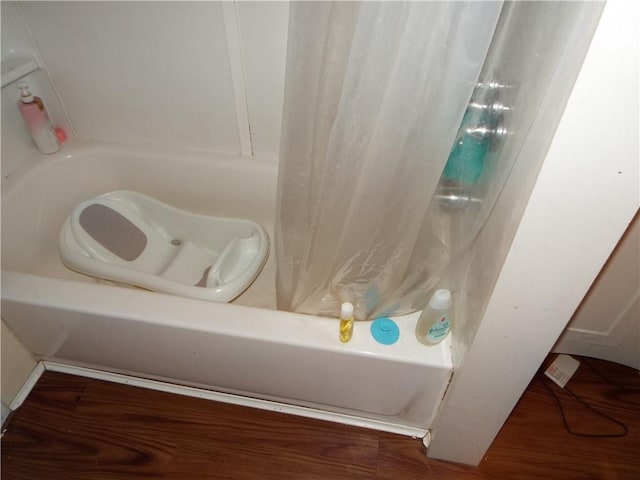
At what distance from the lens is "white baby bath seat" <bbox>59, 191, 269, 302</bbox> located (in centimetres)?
127

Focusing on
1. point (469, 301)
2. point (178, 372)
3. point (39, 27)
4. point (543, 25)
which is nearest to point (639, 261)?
point (469, 301)

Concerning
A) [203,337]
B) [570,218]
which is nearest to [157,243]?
[203,337]

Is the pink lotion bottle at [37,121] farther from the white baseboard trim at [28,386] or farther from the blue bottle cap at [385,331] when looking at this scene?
the blue bottle cap at [385,331]

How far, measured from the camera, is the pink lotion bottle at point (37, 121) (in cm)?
123

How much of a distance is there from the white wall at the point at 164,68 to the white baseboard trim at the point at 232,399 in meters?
0.80

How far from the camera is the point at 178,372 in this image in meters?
1.07

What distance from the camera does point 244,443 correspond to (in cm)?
110

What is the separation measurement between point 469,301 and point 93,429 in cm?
109

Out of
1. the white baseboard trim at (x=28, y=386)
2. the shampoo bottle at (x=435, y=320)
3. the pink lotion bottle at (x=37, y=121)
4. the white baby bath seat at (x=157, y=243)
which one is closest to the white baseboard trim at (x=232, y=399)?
the white baseboard trim at (x=28, y=386)

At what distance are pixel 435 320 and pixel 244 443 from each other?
0.67 m

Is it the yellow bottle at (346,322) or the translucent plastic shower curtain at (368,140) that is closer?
the translucent plastic shower curtain at (368,140)

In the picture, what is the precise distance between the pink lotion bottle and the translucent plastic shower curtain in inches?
37.8

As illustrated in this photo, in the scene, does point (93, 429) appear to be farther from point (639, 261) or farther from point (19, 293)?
point (639, 261)

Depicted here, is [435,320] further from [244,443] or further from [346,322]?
[244,443]
